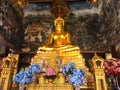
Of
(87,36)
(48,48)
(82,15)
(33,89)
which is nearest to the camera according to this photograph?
(33,89)

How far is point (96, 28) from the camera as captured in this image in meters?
7.15

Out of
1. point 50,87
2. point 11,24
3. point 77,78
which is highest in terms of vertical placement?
point 11,24

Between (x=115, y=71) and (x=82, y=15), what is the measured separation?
4.50 meters

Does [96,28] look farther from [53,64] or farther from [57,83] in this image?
[57,83]

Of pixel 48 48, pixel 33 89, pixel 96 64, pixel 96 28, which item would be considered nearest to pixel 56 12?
pixel 96 28

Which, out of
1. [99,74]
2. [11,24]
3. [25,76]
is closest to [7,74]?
[25,76]

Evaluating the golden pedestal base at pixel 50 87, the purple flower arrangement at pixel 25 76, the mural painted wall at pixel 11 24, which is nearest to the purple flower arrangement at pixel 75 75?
the golden pedestal base at pixel 50 87

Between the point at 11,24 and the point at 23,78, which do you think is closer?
the point at 23,78

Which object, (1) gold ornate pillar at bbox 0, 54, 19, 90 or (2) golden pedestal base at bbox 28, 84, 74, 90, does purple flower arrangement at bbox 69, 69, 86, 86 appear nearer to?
(2) golden pedestal base at bbox 28, 84, 74, 90

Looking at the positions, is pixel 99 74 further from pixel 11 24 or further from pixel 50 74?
pixel 11 24

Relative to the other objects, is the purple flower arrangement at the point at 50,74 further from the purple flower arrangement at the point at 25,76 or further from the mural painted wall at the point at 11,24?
the mural painted wall at the point at 11,24

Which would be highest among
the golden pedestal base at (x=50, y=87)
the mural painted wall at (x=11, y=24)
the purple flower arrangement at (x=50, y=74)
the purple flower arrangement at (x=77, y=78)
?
the mural painted wall at (x=11, y=24)

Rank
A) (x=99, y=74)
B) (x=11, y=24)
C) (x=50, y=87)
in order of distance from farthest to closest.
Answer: (x=11, y=24) < (x=99, y=74) < (x=50, y=87)

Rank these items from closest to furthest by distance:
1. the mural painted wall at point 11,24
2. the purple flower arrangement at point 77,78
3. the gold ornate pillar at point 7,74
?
the purple flower arrangement at point 77,78, the gold ornate pillar at point 7,74, the mural painted wall at point 11,24
